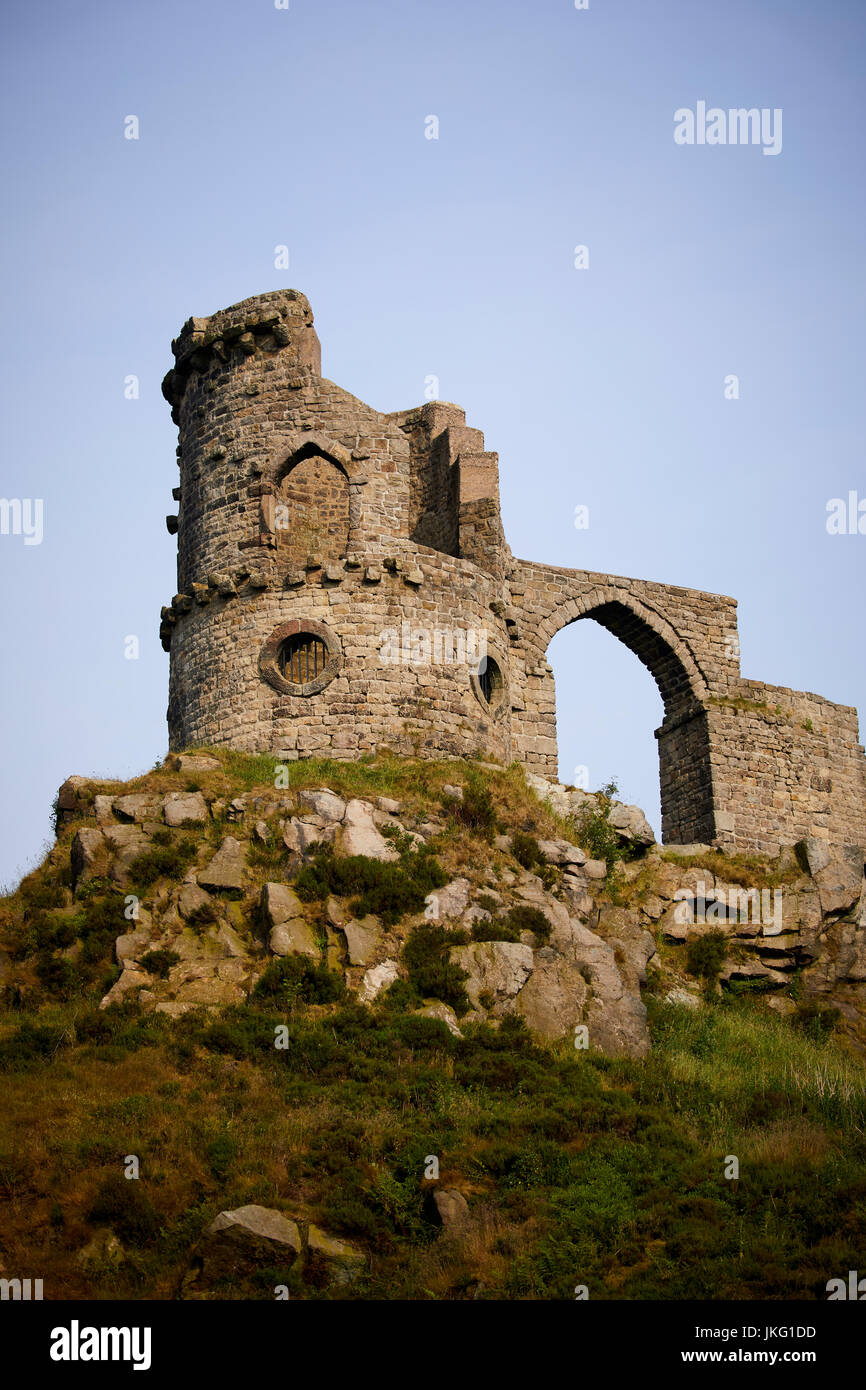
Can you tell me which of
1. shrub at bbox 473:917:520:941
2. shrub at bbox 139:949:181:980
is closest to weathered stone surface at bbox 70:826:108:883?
shrub at bbox 139:949:181:980

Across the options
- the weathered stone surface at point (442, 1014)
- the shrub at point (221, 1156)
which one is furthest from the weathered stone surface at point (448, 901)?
the shrub at point (221, 1156)

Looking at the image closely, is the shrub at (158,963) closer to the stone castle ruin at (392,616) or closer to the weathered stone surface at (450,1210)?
the stone castle ruin at (392,616)

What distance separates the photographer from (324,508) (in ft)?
88.1

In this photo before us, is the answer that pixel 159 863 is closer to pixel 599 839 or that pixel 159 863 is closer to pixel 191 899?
pixel 191 899

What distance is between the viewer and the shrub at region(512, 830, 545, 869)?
73.0 feet

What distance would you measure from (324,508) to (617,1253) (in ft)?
52.0

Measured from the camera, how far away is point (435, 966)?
19.3 metres

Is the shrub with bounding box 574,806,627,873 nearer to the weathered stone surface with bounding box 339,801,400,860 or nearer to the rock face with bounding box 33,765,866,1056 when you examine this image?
the rock face with bounding box 33,765,866,1056

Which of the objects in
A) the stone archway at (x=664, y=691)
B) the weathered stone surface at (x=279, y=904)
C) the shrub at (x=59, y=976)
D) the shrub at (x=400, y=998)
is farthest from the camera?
the stone archway at (x=664, y=691)

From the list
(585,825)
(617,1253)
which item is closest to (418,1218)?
(617,1253)

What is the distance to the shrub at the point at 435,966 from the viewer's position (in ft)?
62.7

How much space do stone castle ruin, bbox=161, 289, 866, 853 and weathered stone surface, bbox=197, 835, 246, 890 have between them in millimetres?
3024

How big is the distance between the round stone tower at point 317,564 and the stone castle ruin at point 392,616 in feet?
0.12

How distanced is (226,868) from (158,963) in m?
1.90
